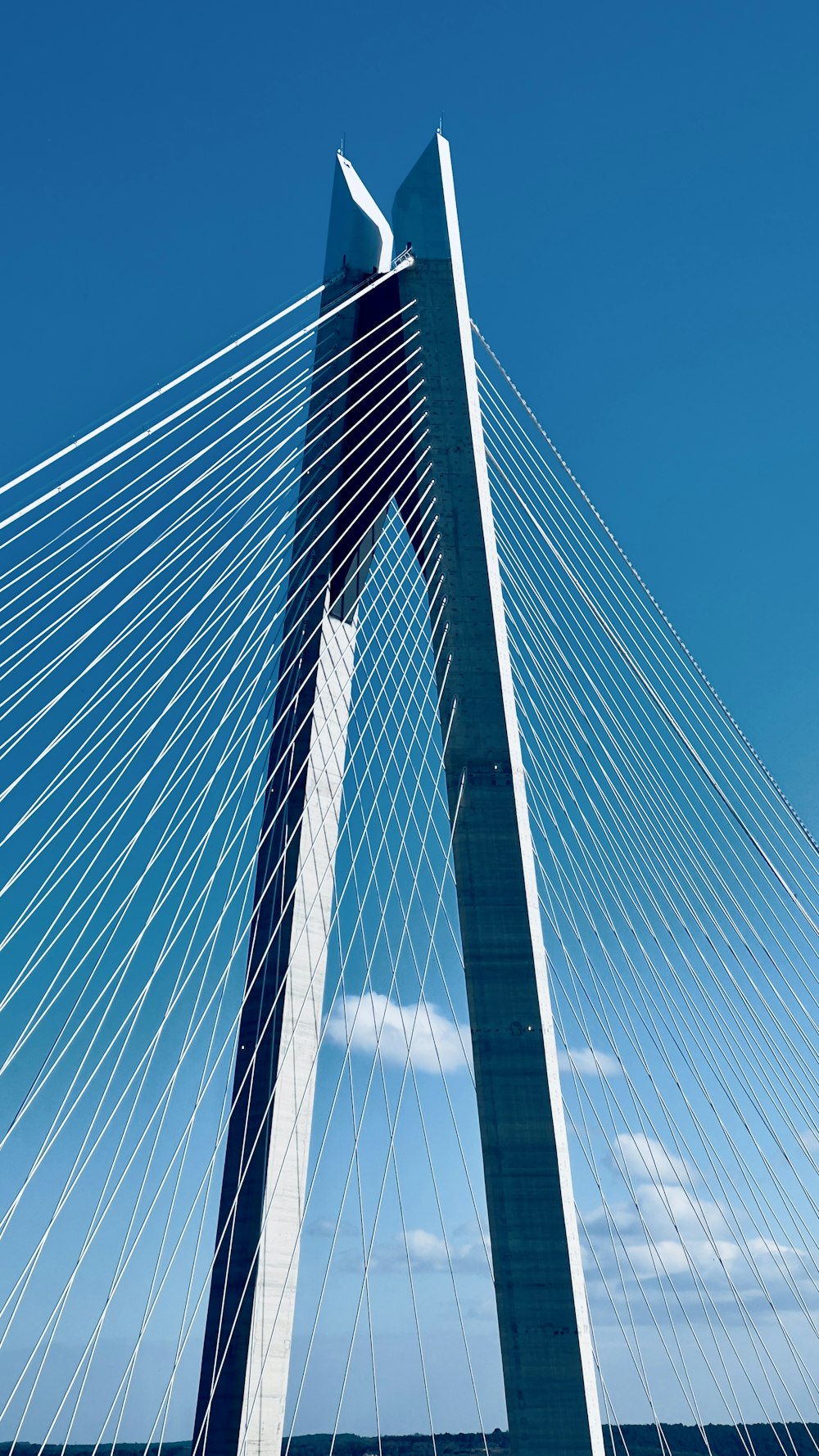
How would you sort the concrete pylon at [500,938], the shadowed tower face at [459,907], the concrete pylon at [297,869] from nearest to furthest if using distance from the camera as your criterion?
the concrete pylon at [500,938] < the shadowed tower face at [459,907] < the concrete pylon at [297,869]

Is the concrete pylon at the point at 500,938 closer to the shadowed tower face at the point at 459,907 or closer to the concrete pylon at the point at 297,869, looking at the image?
the shadowed tower face at the point at 459,907

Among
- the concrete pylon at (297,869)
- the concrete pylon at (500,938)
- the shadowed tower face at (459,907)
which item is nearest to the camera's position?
the concrete pylon at (500,938)

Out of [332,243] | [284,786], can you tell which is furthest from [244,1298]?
[332,243]

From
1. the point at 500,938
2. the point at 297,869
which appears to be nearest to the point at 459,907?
the point at 500,938

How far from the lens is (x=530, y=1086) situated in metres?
12.3

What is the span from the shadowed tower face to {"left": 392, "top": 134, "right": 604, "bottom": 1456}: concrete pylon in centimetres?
2

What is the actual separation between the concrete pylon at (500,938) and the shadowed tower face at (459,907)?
20 millimetres

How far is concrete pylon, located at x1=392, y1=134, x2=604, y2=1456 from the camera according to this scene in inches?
445

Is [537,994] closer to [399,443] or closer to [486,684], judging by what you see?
[486,684]

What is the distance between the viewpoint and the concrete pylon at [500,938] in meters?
11.3

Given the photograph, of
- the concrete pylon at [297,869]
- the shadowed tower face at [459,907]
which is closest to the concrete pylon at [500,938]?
the shadowed tower face at [459,907]

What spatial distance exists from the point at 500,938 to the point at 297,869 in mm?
4076

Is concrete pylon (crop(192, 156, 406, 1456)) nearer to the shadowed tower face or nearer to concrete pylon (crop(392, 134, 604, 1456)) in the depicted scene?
the shadowed tower face

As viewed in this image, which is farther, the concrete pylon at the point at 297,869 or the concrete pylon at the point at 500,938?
the concrete pylon at the point at 297,869
